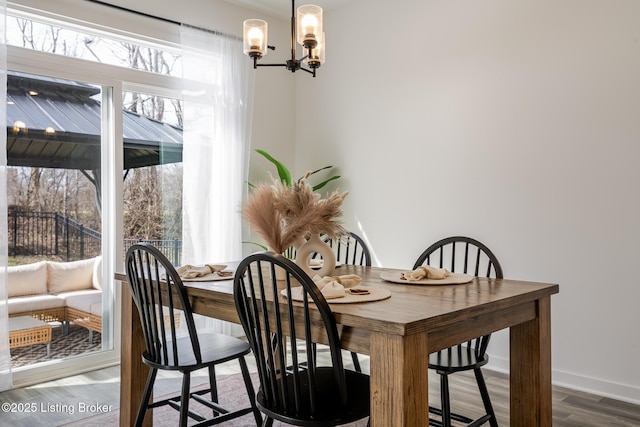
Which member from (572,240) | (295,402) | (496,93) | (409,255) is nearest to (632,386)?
(572,240)

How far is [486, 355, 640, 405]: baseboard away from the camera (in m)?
2.90

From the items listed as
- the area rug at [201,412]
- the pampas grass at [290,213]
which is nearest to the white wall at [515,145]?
the area rug at [201,412]

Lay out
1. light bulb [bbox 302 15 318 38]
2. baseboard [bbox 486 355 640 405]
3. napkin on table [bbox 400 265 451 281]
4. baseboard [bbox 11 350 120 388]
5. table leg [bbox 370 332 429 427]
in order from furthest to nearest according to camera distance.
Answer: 1. baseboard [bbox 11 350 120 388]
2. baseboard [bbox 486 355 640 405]
3. light bulb [bbox 302 15 318 38]
4. napkin on table [bbox 400 265 451 281]
5. table leg [bbox 370 332 429 427]

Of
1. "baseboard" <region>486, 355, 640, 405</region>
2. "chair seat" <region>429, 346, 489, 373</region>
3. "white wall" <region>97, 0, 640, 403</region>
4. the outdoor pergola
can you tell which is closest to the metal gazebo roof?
the outdoor pergola

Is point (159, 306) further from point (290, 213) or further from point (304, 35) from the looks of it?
point (304, 35)

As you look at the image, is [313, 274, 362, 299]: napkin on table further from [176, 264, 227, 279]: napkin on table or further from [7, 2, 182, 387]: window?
[7, 2, 182, 387]: window

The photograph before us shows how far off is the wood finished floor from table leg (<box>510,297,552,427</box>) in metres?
0.58

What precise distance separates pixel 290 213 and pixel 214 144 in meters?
2.23

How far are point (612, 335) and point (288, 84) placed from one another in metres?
3.25

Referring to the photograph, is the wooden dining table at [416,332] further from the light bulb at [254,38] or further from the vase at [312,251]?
the light bulb at [254,38]

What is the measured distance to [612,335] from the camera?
2.98m

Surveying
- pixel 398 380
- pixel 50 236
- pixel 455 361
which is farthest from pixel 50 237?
pixel 398 380

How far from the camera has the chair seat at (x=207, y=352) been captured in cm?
204

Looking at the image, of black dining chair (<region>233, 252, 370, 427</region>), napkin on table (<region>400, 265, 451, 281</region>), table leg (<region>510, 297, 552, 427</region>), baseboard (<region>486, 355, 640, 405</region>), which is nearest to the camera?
black dining chair (<region>233, 252, 370, 427</region>)
